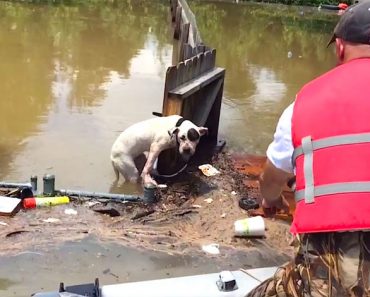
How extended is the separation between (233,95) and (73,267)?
8881mm

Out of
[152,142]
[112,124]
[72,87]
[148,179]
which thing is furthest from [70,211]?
[72,87]

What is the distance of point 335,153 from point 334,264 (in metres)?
0.42

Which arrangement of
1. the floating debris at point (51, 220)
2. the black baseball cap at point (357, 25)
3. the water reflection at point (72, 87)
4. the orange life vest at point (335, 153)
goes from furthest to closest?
the water reflection at point (72, 87) → the floating debris at point (51, 220) → the black baseball cap at point (357, 25) → the orange life vest at point (335, 153)

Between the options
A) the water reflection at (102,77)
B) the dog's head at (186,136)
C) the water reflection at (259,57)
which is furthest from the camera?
the water reflection at (259,57)

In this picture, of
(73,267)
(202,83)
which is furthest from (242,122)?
(73,267)

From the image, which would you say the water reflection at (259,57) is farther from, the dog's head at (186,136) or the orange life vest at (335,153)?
the orange life vest at (335,153)

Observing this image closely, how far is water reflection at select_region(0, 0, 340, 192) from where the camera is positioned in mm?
8828

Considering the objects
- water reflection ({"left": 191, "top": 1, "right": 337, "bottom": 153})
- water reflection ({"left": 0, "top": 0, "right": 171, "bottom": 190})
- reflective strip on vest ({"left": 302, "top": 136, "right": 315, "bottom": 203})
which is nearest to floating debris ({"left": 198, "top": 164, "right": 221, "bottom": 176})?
water reflection ({"left": 0, "top": 0, "right": 171, "bottom": 190})

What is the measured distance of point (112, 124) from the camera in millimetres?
10258

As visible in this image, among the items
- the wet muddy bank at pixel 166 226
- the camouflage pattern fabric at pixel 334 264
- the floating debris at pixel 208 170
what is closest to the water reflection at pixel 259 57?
the floating debris at pixel 208 170

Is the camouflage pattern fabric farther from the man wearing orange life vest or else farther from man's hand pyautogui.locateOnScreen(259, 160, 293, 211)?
man's hand pyautogui.locateOnScreen(259, 160, 293, 211)

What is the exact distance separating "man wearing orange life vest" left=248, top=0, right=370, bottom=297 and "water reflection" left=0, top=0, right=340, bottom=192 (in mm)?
5389

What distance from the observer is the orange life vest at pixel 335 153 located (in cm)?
222

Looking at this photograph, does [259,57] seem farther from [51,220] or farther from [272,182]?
[272,182]
